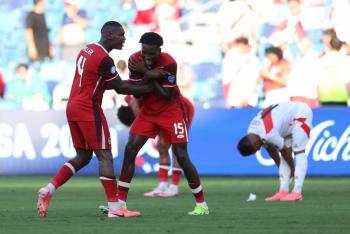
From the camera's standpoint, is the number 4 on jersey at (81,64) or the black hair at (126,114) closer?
the number 4 on jersey at (81,64)

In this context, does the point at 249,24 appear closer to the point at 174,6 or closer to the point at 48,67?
the point at 174,6

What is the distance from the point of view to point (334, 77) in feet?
77.0

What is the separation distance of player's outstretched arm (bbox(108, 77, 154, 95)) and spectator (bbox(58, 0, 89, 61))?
42.1 ft

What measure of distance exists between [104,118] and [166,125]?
997mm

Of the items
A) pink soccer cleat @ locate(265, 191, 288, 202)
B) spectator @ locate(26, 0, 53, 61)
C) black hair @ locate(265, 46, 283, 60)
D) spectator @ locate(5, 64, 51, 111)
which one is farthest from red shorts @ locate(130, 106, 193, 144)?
spectator @ locate(26, 0, 53, 61)

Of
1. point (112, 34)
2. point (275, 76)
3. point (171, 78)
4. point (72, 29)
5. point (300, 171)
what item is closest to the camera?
point (112, 34)

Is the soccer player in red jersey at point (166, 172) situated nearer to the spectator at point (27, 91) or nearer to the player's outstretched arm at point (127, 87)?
the player's outstretched arm at point (127, 87)

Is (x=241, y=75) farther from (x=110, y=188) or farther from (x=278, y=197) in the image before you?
(x=110, y=188)

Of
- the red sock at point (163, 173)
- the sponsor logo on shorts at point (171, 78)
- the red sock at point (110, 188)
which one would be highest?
the sponsor logo on shorts at point (171, 78)

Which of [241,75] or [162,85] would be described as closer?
[162,85]

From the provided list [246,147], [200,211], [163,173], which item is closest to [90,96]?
[200,211]

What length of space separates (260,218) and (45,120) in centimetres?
1180

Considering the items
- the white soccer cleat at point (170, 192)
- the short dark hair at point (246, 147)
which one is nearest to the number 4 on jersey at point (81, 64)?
the short dark hair at point (246, 147)

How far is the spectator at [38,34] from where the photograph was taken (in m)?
25.4
